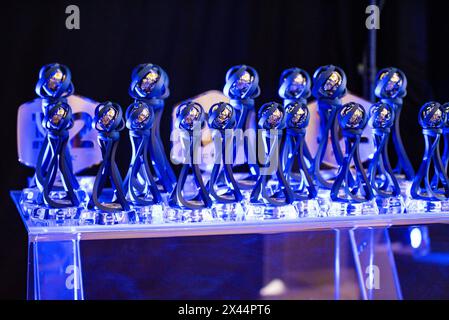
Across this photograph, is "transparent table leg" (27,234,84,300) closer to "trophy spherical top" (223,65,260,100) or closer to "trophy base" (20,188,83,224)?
"trophy base" (20,188,83,224)

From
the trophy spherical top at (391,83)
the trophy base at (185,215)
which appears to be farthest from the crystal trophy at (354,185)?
the trophy base at (185,215)

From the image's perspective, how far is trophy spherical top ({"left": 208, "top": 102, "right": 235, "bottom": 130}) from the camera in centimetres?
102

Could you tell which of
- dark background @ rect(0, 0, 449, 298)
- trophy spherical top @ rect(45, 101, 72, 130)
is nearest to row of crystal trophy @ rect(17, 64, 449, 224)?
trophy spherical top @ rect(45, 101, 72, 130)

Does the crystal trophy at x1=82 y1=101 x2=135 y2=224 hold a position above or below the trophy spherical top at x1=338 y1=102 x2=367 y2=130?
below

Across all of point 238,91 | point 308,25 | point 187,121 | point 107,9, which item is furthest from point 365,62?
point 187,121

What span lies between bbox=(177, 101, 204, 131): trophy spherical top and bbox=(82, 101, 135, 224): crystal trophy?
0.32 feet

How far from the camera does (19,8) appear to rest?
5.68ft

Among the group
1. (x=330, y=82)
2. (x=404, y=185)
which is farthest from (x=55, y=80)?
(x=404, y=185)

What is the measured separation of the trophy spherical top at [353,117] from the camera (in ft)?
3.51

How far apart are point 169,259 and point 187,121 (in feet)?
0.70

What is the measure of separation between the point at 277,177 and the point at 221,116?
15cm

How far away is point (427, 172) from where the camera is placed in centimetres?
115

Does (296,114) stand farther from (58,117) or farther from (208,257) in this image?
(58,117)
